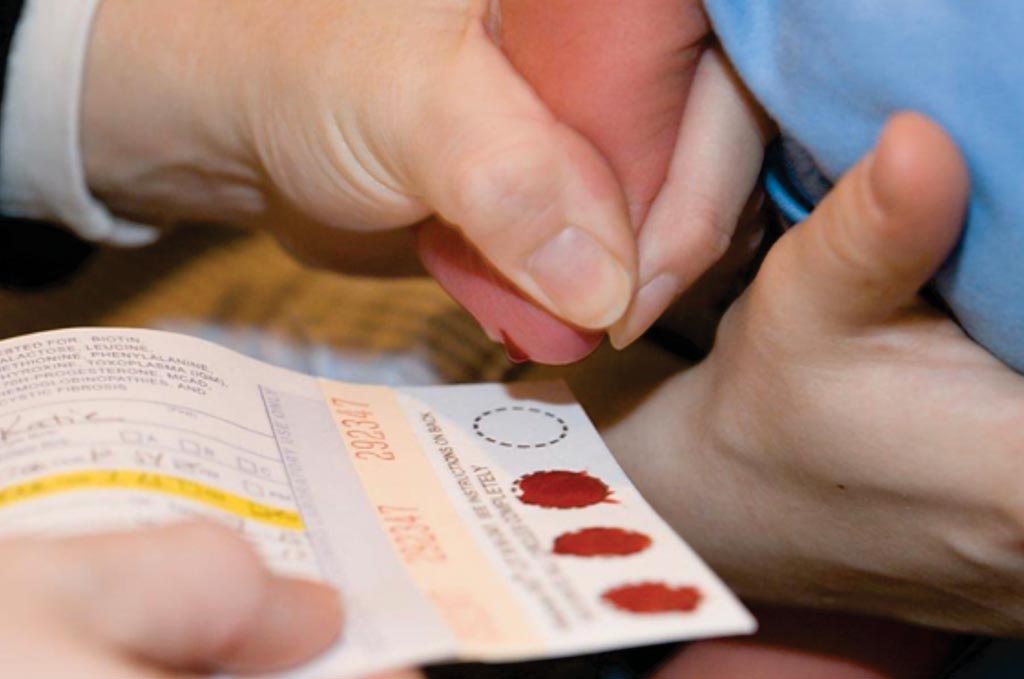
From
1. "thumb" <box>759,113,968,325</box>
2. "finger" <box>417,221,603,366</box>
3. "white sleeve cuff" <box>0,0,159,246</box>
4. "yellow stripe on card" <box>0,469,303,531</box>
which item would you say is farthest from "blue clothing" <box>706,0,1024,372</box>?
"white sleeve cuff" <box>0,0,159,246</box>

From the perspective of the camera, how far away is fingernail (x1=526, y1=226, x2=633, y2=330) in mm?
518

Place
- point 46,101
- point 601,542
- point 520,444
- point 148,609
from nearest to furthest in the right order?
point 148,609 → point 601,542 → point 520,444 → point 46,101

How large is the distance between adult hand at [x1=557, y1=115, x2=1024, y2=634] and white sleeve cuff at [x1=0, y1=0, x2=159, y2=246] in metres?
0.47

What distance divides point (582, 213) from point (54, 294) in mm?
563

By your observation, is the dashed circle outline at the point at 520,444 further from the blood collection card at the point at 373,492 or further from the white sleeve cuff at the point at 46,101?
the white sleeve cuff at the point at 46,101

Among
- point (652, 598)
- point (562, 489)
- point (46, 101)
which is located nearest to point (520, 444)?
point (562, 489)

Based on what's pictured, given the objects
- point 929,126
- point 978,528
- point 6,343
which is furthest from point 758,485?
point 6,343

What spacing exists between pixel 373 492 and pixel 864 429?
0.73 feet

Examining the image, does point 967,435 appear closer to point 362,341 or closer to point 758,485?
point 758,485

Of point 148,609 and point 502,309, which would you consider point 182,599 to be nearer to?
point 148,609

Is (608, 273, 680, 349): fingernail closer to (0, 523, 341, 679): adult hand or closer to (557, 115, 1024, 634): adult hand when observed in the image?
(557, 115, 1024, 634): adult hand

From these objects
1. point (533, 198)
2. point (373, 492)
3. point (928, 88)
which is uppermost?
point (928, 88)

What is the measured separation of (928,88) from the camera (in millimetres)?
430

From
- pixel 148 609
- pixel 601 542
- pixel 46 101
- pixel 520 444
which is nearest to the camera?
pixel 148 609
